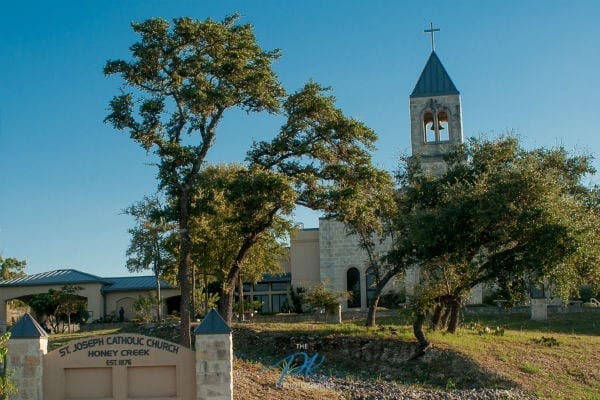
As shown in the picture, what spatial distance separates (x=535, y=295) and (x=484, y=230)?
1740cm

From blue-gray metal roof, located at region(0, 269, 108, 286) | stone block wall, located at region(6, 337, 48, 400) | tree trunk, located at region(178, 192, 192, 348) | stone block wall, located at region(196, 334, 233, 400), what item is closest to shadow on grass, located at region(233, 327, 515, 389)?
tree trunk, located at region(178, 192, 192, 348)

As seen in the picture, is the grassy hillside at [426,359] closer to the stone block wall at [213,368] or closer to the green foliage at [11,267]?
the stone block wall at [213,368]

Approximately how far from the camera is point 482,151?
1051 inches

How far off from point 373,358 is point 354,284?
26.7m

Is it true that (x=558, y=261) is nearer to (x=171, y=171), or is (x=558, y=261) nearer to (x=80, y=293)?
(x=171, y=171)

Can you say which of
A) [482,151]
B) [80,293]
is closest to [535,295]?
[482,151]

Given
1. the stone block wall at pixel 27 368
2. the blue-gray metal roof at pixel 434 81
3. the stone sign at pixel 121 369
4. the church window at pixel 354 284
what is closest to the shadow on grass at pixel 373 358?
the stone sign at pixel 121 369

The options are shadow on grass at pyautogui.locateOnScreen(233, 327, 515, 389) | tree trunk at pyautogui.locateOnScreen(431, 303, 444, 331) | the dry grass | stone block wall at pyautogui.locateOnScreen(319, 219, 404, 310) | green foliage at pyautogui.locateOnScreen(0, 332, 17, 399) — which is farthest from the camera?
stone block wall at pyautogui.locateOnScreen(319, 219, 404, 310)

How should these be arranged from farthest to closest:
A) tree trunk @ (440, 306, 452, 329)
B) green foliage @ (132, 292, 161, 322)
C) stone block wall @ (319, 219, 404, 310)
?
stone block wall @ (319, 219, 404, 310), green foliage @ (132, 292, 161, 322), tree trunk @ (440, 306, 452, 329)

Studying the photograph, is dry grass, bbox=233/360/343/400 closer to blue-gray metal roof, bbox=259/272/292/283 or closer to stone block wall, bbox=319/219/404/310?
stone block wall, bbox=319/219/404/310

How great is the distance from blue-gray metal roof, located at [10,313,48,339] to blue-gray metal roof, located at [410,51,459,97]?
39.1m

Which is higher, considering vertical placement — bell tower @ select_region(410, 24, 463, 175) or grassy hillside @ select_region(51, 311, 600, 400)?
bell tower @ select_region(410, 24, 463, 175)

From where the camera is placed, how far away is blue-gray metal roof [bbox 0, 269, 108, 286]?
48.0 m

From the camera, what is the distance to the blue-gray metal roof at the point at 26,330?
1432 centimetres
